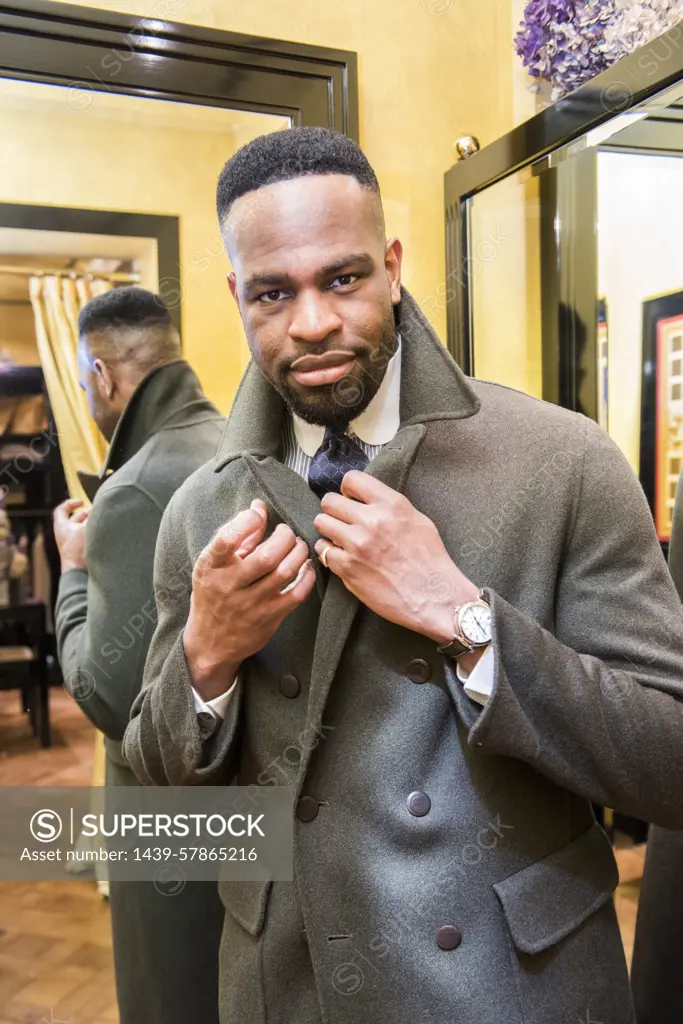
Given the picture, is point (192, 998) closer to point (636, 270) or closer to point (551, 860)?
point (551, 860)

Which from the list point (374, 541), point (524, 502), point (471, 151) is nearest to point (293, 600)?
point (374, 541)

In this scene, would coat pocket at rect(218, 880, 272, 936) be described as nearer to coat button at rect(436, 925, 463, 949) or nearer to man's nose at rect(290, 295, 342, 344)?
coat button at rect(436, 925, 463, 949)

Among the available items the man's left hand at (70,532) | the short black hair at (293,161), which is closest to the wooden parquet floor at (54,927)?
the man's left hand at (70,532)

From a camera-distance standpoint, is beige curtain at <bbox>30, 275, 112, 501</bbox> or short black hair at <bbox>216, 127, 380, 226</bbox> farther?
beige curtain at <bbox>30, 275, 112, 501</bbox>

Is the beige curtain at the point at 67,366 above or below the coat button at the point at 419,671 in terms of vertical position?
above

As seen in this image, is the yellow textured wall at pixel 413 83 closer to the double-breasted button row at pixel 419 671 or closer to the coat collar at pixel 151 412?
the coat collar at pixel 151 412

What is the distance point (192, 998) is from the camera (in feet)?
4.88

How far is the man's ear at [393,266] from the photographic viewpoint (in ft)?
3.21

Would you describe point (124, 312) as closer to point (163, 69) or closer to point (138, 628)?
point (163, 69)

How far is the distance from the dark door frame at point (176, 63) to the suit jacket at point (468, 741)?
2.52 ft

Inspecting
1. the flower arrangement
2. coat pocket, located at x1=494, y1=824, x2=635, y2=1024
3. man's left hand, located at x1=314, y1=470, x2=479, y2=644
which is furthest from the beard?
the flower arrangement

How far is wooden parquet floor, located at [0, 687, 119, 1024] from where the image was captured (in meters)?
1.48

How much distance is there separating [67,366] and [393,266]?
72cm

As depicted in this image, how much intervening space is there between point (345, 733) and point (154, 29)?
4.12 feet
